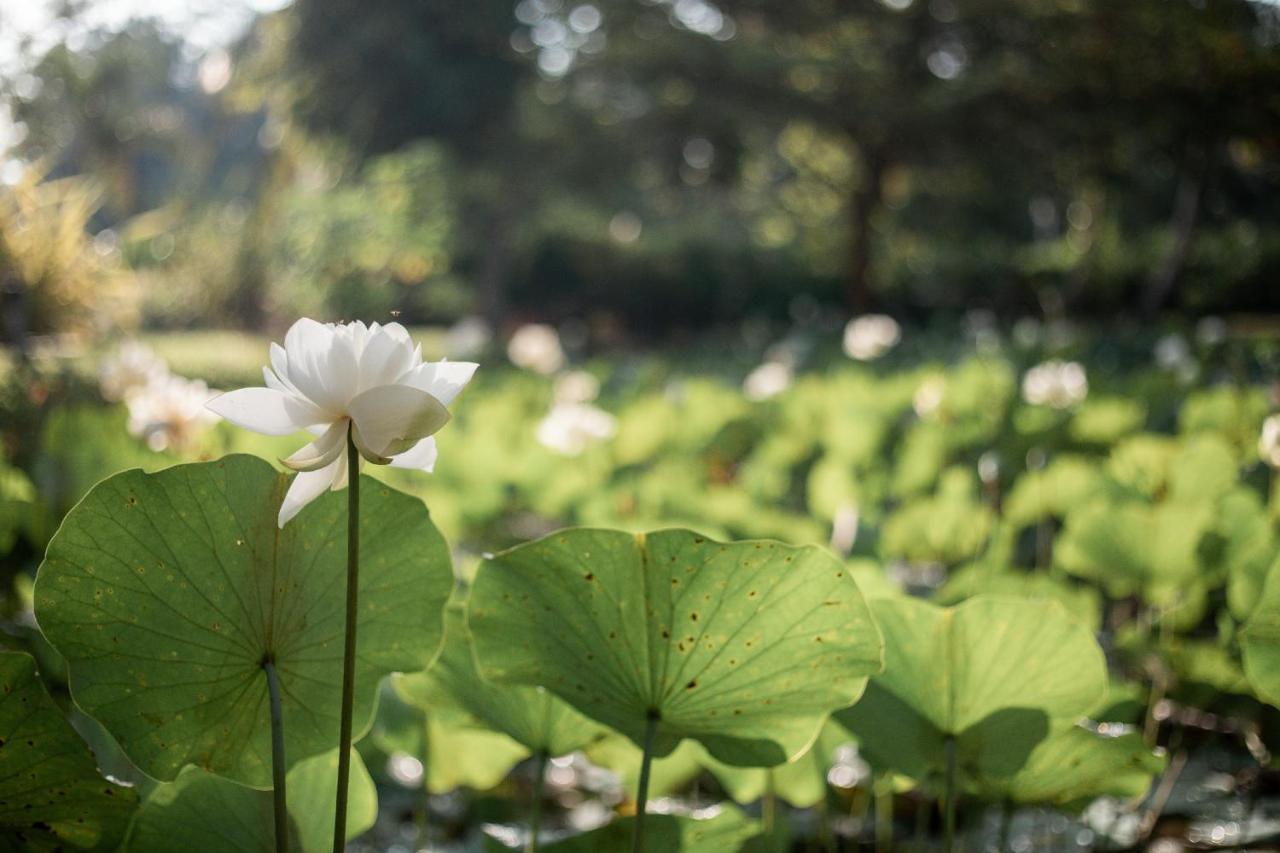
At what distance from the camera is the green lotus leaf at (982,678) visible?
79cm

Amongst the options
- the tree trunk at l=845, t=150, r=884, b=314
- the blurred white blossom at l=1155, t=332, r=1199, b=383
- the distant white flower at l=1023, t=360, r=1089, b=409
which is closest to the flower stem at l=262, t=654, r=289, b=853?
the distant white flower at l=1023, t=360, r=1089, b=409

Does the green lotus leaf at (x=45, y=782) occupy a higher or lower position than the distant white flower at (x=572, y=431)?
higher

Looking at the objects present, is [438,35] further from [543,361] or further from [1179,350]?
[1179,350]

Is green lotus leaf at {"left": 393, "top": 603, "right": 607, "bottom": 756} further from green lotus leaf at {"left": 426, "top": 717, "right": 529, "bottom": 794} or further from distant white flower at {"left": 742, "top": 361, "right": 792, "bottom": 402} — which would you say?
distant white flower at {"left": 742, "top": 361, "right": 792, "bottom": 402}

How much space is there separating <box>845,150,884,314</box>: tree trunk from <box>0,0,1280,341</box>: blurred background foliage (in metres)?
0.03

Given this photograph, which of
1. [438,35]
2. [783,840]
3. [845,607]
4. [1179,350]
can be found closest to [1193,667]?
[783,840]

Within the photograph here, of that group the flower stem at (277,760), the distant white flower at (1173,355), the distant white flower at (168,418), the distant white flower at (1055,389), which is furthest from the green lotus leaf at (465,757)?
the distant white flower at (1173,355)

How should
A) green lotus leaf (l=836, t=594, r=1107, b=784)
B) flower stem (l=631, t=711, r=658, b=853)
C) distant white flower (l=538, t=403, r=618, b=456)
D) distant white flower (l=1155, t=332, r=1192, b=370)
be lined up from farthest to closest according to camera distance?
1. distant white flower (l=1155, t=332, r=1192, b=370)
2. distant white flower (l=538, t=403, r=618, b=456)
3. green lotus leaf (l=836, t=594, r=1107, b=784)
4. flower stem (l=631, t=711, r=658, b=853)

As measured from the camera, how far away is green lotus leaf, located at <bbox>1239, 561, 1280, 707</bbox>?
0.74 meters

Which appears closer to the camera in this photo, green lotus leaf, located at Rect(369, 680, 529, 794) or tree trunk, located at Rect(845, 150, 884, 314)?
green lotus leaf, located at Rect(369, 680, 529, 794)

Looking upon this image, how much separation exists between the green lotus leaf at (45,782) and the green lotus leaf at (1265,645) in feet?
2.35

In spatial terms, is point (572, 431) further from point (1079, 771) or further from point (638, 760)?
point (1079, 771)

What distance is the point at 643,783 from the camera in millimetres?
674

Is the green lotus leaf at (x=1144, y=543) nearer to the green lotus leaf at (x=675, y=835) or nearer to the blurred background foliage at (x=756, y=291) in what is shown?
the blurred background foliage at (x=756, y=291)
